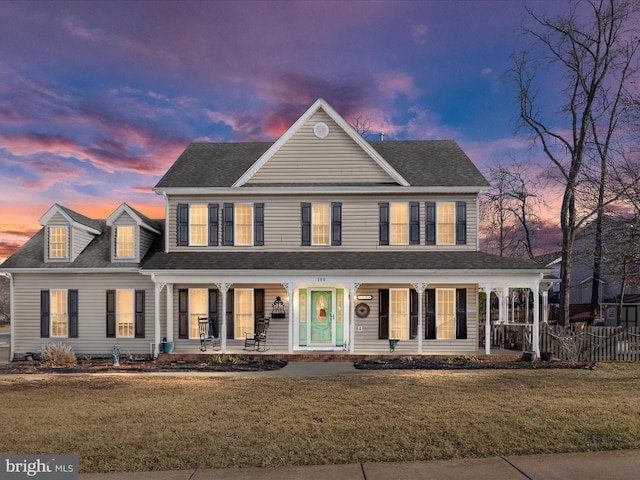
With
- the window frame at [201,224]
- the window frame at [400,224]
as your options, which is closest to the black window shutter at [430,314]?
the window frame at [400,224]

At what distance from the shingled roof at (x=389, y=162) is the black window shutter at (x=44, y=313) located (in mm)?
6633

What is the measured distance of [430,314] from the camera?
18531mm

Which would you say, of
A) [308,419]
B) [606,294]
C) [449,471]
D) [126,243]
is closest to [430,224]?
[308,419]

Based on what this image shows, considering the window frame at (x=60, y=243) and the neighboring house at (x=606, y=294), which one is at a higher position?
the window frame at (x=60, y=243)

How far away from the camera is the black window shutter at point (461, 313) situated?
60.2 ft

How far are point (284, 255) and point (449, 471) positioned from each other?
13039mm

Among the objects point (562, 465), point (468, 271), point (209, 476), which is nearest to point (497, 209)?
point (468, 271)

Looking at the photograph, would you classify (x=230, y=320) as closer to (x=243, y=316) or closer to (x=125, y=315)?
(x=243, y=316)

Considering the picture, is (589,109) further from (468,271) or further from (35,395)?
(35,395)

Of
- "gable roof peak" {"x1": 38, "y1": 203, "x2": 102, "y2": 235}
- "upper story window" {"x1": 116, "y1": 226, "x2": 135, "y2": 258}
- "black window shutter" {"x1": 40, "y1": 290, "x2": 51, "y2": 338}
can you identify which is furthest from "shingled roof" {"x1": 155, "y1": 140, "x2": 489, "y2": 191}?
"black window shutter" {"x1": 40, "y1": 290, "x2": 51, "y2": 338}

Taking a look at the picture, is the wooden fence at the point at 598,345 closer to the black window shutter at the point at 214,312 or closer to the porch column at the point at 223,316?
the porch column at the point at 223,316

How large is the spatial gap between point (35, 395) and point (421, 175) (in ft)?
52.3

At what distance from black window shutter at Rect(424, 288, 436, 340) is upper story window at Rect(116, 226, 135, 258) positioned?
1267cm

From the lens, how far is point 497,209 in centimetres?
3481
